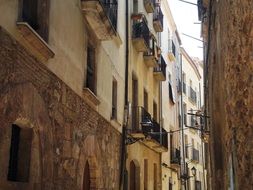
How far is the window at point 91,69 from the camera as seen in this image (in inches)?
437

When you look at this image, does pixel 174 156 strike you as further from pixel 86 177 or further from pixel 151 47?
pixel 86 177

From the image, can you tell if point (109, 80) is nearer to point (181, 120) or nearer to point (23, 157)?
point (23, 157)

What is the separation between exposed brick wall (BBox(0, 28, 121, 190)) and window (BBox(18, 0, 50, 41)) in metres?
0.65

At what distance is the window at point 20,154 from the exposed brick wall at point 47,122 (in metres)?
0.10

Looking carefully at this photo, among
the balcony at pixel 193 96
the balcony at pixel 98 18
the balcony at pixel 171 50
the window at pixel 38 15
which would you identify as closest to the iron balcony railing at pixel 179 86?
the balcony at pixel 171 50

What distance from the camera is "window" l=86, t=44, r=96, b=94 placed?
11.1 metres

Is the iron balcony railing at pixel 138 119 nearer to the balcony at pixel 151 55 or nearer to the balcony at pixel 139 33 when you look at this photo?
the balcony at pixel 139 33

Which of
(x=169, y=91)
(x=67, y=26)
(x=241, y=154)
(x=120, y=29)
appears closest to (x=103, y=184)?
(x=67, y=26)

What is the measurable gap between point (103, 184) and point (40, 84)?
4907 millimetres

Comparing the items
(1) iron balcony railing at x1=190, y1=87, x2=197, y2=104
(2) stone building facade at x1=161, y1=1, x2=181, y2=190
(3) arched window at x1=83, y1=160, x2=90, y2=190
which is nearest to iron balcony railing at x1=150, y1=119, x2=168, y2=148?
(2) stone building facade at x1=161, y1=1, x2=181, y2=190

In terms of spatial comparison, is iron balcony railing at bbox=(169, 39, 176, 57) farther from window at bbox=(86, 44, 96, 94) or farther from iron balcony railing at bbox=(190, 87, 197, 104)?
window at bbox=(86, 44, 96, 94)

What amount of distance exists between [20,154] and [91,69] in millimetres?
4455

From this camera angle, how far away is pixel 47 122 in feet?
25.8

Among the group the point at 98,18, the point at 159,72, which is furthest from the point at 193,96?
the point at 98,18
